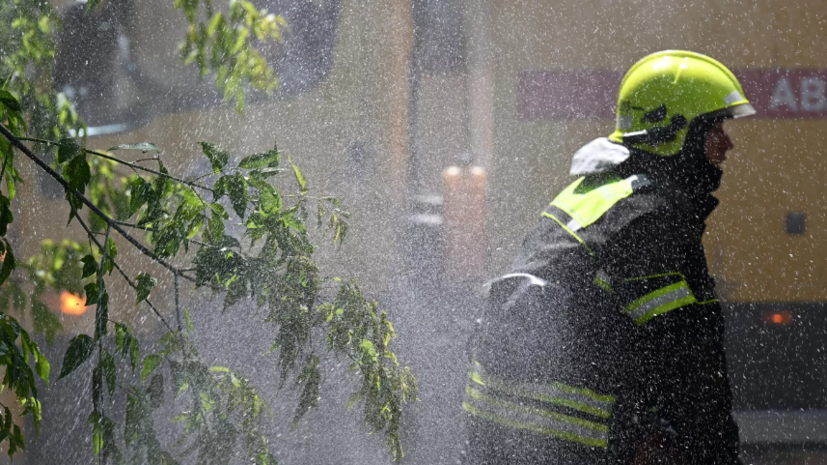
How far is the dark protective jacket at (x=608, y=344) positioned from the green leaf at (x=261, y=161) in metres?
0.60

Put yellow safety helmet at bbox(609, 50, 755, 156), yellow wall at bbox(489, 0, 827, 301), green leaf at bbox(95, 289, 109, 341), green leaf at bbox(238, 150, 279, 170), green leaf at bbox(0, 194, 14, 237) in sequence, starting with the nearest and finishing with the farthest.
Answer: green leaf at bbox(0, 194, 14, 237) → green leaf at bbox(95, 289, 109, 341) → green leaf at bbox(238, 150, 279, 170) → yellow safety helmet at bbox(609, 50, 755, 156) → yellow wall at bbox(489, 0, 827, 301)

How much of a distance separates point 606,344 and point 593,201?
31 centimetres

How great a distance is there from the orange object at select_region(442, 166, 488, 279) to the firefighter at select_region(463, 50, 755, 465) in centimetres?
243

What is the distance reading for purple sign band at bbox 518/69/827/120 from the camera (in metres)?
4.36

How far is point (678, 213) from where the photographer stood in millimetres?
1795

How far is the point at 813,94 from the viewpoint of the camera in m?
4.52

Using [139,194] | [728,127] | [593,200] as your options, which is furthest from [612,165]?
[728,127]

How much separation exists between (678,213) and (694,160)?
338 mm

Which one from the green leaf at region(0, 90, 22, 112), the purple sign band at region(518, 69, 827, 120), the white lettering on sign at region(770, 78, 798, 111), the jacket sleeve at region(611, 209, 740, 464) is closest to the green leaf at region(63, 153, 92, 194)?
the green leaf at region(0, 90, 22, 112)

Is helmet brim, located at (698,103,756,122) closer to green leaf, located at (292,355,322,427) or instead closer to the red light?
green leaf, located at (292,355,322,427)

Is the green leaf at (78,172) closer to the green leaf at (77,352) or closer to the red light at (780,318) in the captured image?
the green leaf at (77,352)

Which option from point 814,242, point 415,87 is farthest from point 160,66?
point 814,242

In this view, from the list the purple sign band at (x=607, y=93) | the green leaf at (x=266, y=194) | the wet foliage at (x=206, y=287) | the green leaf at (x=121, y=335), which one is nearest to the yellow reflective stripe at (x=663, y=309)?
the wet foliage at (x=206, y=287)

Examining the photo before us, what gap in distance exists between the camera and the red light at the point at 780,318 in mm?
4652
